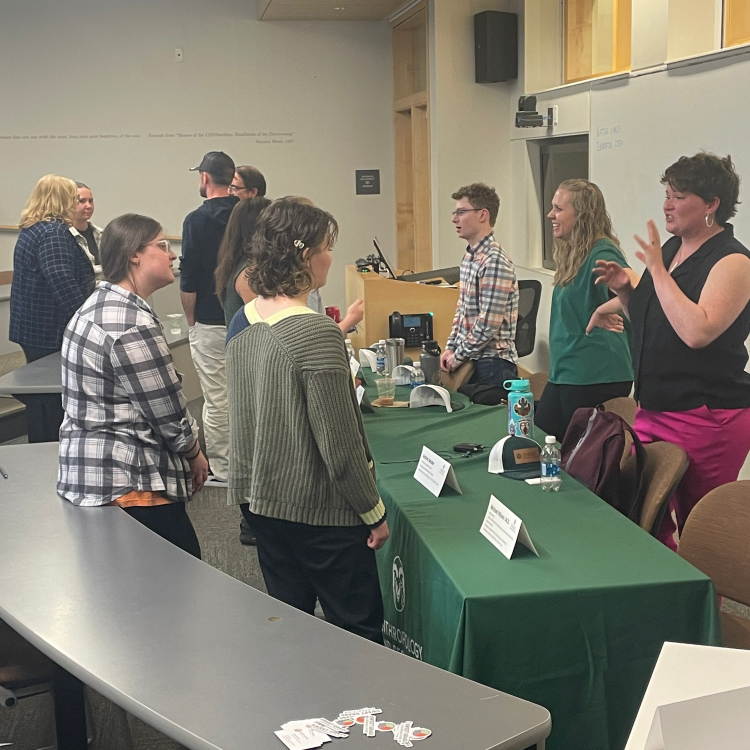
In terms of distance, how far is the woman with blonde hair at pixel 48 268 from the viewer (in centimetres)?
413

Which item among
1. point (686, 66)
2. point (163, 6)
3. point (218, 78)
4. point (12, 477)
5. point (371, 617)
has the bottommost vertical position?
point (371, 617)

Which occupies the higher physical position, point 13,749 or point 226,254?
point 226,254

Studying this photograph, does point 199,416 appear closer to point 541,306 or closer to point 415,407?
point 541,306

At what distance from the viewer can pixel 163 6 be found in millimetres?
7922

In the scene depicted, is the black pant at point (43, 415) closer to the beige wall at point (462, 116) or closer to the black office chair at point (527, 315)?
the black office chair at point (527, 315)

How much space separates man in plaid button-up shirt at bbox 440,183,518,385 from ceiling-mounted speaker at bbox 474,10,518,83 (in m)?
3.10

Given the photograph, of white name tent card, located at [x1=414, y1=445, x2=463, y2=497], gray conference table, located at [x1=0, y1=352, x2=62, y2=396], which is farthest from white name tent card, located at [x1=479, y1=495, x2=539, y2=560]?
gray conference table, located at [x1=0, y1=352, x2=62, y2=396]

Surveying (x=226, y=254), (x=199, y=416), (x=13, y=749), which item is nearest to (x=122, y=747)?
(x=13, y=749)

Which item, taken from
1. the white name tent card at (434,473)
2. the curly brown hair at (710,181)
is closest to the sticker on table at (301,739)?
the white name tent card at (434,473)

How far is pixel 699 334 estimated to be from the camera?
8.33 feet

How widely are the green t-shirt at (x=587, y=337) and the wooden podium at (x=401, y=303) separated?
47.8 inches

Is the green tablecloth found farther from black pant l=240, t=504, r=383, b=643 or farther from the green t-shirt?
the green t-shirt

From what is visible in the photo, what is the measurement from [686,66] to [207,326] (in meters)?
2.51

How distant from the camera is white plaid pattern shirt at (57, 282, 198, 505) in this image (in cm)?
209
